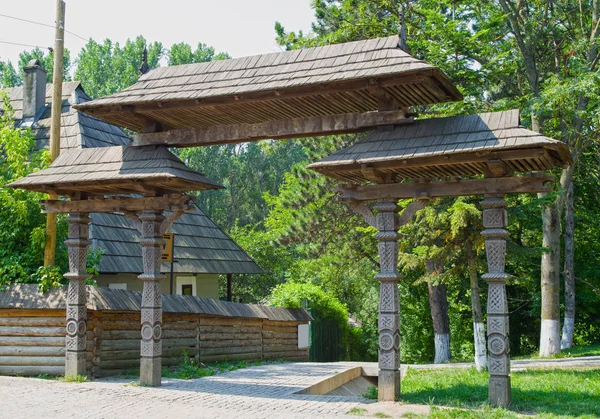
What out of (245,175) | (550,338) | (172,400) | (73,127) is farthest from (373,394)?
(245,175)

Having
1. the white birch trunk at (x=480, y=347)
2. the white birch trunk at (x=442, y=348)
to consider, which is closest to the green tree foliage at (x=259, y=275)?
the white birch trunk at (x=442, y=348)

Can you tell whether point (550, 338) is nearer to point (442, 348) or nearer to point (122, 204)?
point (442, 348)

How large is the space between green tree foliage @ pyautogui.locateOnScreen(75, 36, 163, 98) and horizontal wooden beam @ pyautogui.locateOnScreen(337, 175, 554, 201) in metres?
41.2

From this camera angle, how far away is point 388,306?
371 inches

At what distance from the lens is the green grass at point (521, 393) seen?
8.40 meters

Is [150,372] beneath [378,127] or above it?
beneath

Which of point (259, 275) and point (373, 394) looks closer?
point (373, 394)

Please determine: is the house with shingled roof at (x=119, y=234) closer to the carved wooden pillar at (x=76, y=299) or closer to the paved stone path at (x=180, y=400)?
the carved wooden pillar at (x=76, y=299)

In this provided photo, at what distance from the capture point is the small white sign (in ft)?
60.8

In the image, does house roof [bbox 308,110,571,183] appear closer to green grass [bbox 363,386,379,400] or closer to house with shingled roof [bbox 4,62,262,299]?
green grass [bbox 363,386,379,400]

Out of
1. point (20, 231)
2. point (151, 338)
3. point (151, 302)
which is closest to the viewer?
point (151, 338)

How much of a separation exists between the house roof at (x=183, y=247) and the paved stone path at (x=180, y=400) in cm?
433

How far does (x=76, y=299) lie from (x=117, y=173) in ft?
7.98

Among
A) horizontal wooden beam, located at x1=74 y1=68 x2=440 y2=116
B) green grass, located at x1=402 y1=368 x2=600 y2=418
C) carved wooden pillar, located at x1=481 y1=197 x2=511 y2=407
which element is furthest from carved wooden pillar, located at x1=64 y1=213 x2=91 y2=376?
carved wooden pillar, located at x1=481 y1=197 x2=511 y2=407
